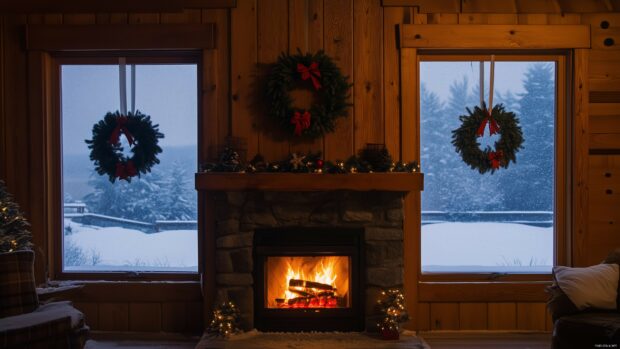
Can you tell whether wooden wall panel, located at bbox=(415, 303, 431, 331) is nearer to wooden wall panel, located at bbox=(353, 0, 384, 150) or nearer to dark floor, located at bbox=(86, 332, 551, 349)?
dark floor, located at bbox=(86, 332, 551, 349)

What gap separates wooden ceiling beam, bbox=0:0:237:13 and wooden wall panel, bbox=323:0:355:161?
72 cm

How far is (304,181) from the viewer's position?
3.87 metres

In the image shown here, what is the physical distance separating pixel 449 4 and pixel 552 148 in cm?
135

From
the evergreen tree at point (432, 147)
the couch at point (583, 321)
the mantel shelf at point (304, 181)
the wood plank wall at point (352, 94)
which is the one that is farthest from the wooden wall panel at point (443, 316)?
the mantel shelf at point (304, 181)

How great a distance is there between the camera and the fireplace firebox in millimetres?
3994

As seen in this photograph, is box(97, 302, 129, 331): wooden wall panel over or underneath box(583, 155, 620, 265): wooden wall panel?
underneath

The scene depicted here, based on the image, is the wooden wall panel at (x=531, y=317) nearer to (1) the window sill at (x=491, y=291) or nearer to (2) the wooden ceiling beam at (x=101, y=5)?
(1) the window sill at (x=491, y=291)

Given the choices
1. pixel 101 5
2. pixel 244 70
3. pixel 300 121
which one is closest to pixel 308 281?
pixel 300 121

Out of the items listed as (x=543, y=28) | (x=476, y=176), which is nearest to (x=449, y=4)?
(x=543, y=28)

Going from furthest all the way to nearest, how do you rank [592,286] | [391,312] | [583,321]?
[391,312] → [592,286] → [583,321]

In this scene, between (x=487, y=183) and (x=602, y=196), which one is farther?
(x=487, y=183)

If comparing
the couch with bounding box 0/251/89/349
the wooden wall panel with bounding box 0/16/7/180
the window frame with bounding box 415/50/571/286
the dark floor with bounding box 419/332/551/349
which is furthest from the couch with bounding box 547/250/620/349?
the wooden wall panel with bounding box 0/16/7/180

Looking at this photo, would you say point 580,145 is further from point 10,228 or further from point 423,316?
point 10,228

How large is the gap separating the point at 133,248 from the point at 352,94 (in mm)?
2049
